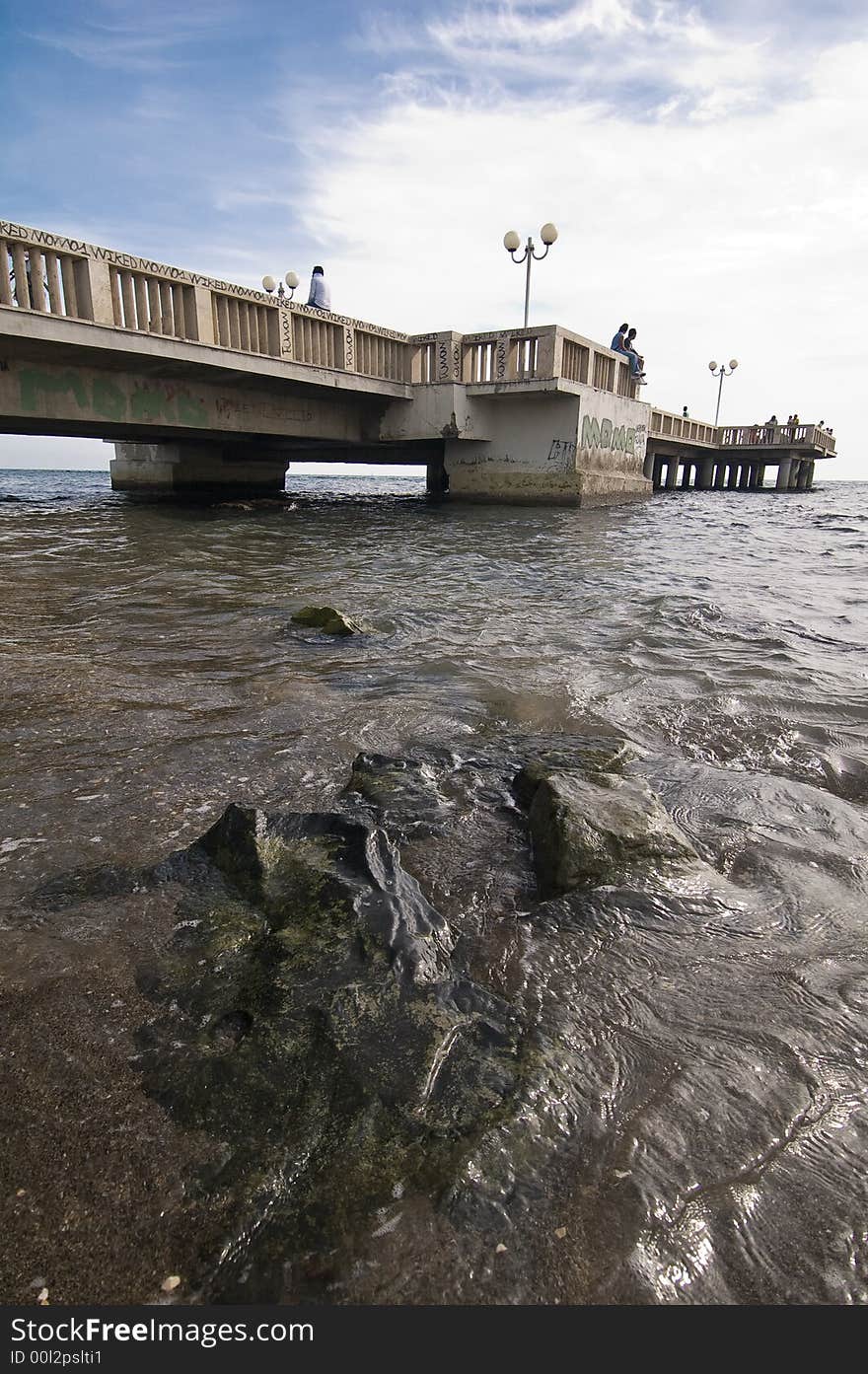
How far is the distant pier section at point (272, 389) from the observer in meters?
10.9

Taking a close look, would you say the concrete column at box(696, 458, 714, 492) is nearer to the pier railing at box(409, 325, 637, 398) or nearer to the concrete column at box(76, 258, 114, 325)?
the pier railing at box(409, 325, 637, 398)

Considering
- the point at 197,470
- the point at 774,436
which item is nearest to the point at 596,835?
the point at 197,470

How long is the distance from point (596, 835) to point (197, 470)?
860 inches

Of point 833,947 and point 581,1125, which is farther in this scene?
point 833,947

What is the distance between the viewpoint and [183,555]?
9469 mm

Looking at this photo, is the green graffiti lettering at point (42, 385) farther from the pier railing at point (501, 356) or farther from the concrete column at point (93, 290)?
the pier railing at point (501, 356)

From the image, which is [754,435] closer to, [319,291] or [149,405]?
[319,291]

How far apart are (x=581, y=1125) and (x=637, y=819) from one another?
3.79 ft

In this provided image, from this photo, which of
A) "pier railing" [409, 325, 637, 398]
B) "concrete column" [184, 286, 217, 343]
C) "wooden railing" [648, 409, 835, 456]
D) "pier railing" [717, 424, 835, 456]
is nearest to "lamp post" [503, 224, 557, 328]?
"pier railing" [409, 325, 637, 398]

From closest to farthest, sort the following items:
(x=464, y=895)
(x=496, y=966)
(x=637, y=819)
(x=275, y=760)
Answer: (x=496, y=966) → (x=464, y=895) → (x=637, y=819) → (x=275, y=760)

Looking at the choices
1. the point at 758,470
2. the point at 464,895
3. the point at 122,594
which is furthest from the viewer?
the point at 758,470

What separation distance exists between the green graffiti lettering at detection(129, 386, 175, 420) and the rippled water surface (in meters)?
8.17

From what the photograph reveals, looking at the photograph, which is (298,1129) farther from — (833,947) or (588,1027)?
(833,947)

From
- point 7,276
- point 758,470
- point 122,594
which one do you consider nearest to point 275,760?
point 122,594
